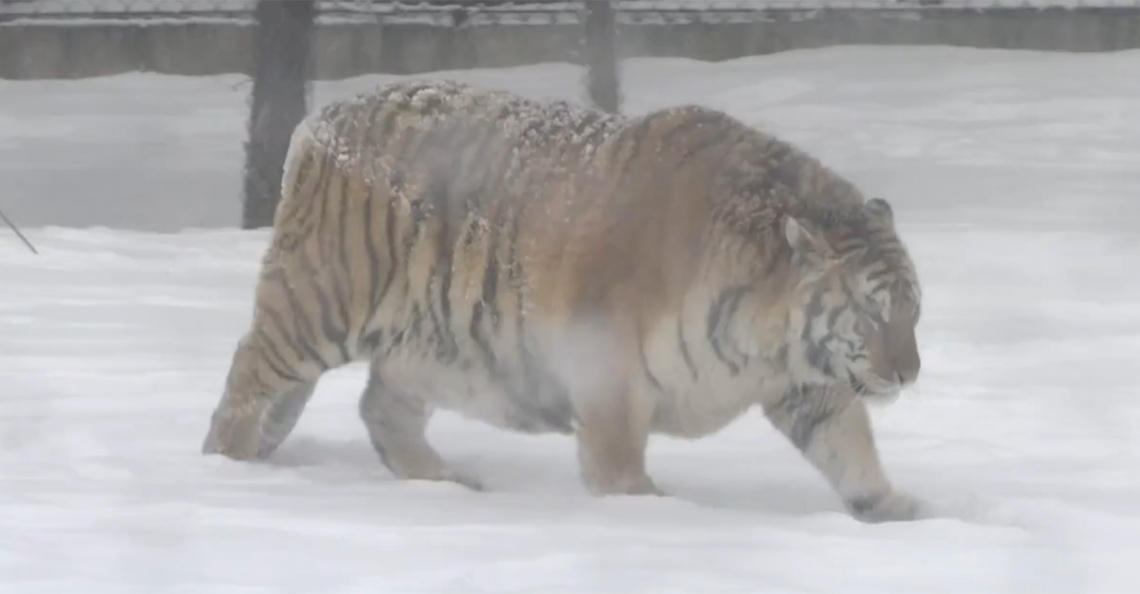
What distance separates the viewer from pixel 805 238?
122 inches

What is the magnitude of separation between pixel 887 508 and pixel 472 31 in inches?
173

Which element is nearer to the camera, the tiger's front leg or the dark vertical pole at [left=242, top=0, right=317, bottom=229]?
the tiger's front leg

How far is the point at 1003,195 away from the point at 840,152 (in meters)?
0.63

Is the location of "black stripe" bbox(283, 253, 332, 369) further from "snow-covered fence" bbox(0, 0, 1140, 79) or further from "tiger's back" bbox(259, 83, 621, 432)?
"snow-covered fence" bbox(0, 0, 1140, 79)

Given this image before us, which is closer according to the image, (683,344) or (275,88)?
(683,344)

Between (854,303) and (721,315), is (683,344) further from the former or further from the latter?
(854,303)

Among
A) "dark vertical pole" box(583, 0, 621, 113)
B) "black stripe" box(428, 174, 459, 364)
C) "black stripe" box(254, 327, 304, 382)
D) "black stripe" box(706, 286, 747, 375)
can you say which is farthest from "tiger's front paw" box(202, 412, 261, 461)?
"dark vertical pole" box(583, 0, 621, 113)

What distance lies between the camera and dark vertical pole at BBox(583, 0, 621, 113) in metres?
7.29

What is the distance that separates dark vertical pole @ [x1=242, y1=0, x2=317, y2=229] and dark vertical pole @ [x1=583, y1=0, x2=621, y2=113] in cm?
113

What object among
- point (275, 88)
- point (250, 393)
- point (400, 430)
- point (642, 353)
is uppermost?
point (642, 353)

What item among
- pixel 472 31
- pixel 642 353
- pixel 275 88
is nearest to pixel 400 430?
pixel 642 353

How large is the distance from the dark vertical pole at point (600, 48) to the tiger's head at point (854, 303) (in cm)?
404

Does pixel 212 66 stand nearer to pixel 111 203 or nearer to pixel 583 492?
pixel 111 203

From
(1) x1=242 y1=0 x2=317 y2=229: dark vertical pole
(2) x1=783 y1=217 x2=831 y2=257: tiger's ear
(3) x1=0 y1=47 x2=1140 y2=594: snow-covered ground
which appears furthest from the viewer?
(1) x1=242 y1=0 x2=317 y2=229: dark vertical pole
